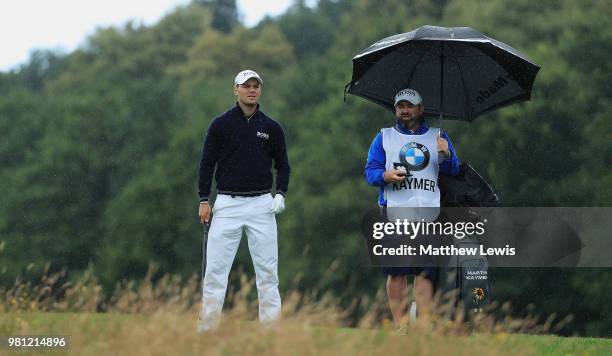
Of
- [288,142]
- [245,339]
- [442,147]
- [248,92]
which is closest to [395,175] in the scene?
[442,147]

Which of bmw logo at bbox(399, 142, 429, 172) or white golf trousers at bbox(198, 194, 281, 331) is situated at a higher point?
bmw logo at bbox(399, 142, 429, 172)

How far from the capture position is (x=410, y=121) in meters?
8.77

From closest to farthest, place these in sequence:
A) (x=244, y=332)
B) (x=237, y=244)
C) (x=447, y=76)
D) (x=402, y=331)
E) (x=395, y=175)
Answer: (x=244, y=332) < (x=402, y=331) < (x=395, y=175) < (x=237, y=244) < (x=447, y=76)

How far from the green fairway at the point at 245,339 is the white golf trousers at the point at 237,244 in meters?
1.20

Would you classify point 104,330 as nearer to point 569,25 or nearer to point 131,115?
point 569,25

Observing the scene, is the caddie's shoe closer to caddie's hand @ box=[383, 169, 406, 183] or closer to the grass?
the grass

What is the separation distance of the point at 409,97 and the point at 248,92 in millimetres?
1291

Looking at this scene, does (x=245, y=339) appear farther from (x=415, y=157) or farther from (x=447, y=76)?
(x=447, y=76)

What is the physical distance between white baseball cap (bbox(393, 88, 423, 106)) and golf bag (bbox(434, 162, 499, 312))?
0.71m

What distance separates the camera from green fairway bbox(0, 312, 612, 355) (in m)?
6.15

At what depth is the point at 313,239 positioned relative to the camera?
143ft

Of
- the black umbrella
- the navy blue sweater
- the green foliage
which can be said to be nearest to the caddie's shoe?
the navy blue sweater

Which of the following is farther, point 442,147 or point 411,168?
point 411,168

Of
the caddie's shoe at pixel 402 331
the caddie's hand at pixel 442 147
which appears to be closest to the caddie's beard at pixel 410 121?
the caddie's hand at pixel 442 147
